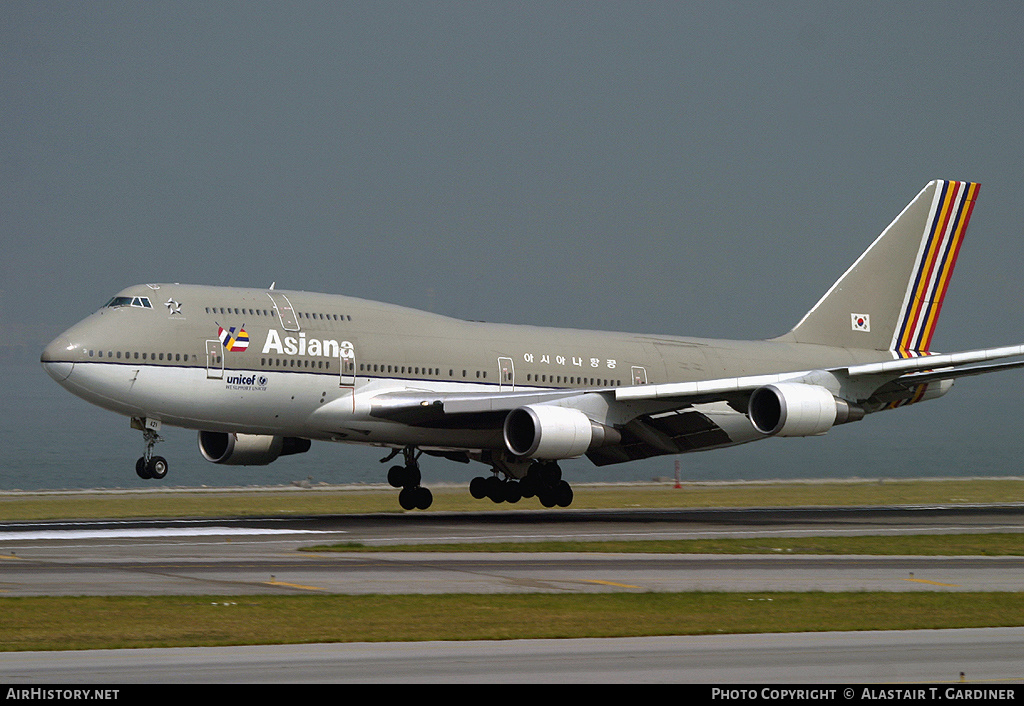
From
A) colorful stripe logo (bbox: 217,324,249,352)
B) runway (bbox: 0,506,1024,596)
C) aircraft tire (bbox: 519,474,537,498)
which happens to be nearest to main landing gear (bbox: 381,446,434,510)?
aircraft tire (bbox: 519,474,537,498)

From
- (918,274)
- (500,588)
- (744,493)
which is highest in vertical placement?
(918,274)

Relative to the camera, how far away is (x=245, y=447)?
3847cm

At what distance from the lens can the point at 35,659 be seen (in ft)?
41.2

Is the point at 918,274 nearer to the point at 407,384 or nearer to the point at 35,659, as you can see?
the point at 407,384

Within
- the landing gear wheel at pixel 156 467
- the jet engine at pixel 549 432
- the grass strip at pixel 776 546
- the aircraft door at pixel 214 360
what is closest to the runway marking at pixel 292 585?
the grass strip at pixel 776 546

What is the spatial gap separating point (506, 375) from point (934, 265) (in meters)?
18.2

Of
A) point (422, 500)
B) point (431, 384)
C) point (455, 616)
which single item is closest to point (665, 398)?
point (431, 384)

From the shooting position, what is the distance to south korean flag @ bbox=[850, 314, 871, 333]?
47.7 meters

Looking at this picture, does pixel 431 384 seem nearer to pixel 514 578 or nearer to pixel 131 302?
pixel 131 302

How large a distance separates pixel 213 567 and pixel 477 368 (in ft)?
59.9

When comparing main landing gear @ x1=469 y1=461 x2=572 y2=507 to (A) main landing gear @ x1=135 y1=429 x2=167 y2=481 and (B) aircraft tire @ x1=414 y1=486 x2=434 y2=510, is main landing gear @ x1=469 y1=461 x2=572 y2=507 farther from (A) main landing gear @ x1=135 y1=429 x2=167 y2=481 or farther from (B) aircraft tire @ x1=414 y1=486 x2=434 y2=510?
(A) main landing gear @ x1=135 y1=429 x2=167 y2=481

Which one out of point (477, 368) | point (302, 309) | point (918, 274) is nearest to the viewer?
point (302, 309)

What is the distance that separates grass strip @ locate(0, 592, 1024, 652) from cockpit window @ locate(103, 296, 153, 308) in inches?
667
